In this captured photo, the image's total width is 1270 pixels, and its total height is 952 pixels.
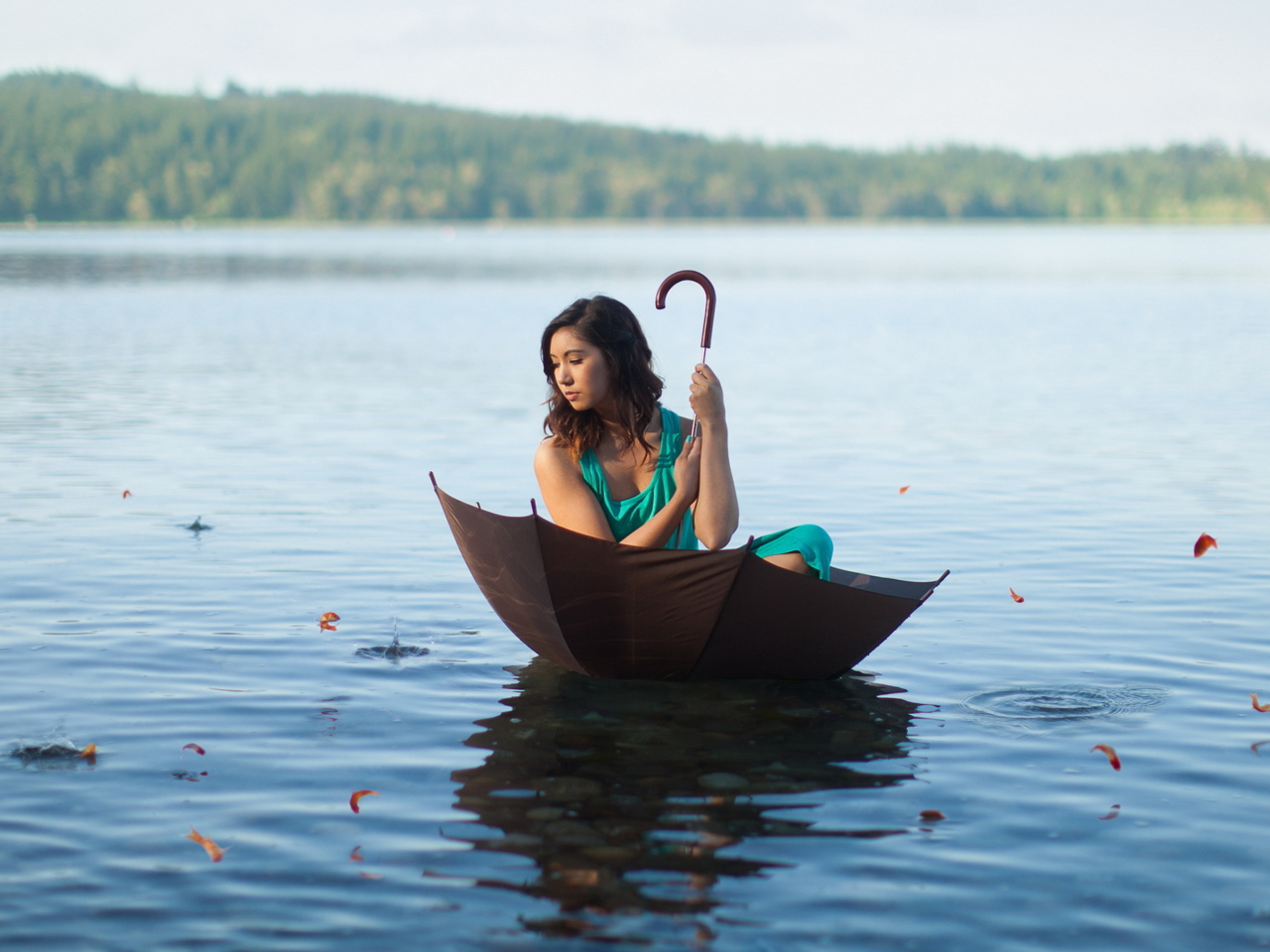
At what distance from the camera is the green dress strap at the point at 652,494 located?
689 centimetres

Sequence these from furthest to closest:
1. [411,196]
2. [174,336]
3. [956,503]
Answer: [411,196]
[174,336]
[956,503]

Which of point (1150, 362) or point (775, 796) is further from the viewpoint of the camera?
point (1150, 362)

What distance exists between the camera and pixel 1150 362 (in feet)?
85.7

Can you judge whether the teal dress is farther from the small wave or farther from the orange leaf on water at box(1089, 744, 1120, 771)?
the orange leaf on water at box(1089, 744, 1120, 771)

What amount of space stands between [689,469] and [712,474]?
0.12m

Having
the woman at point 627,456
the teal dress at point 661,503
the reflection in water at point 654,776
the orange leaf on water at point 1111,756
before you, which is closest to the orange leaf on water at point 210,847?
the reflection in water at point 654,776

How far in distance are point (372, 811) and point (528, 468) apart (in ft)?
30.2

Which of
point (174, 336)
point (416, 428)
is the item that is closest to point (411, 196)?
point (174, 336)

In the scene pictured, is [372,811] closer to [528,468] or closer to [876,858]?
[876,858]

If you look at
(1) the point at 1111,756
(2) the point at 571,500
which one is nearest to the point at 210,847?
(2) the point at 571,500

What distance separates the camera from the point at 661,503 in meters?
6.91

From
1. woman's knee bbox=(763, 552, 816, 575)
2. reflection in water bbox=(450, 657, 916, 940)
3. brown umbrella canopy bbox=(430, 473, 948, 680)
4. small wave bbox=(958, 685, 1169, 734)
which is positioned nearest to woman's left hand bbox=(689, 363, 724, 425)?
brown umbrella canopy bbox=(430, 473, 948, 680)

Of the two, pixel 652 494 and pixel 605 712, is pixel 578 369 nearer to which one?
pixel 652 494

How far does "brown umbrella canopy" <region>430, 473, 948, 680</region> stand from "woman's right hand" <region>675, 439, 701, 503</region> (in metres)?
0.43
